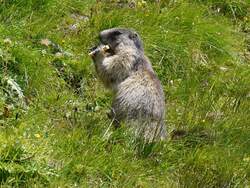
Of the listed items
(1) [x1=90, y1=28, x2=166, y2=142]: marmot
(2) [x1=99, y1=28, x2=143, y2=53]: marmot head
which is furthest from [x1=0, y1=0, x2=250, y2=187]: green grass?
(2) [x1=99, y1=28, x2=143, y2=53]: marmot head

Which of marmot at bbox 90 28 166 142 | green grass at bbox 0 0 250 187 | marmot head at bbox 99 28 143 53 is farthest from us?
marmot head at bbox 99 28 143 53

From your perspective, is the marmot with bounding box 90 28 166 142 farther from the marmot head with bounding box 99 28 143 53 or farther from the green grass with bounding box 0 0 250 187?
the green grass with bounding box 0 0 250 187

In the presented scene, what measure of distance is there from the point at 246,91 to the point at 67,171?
142 inches

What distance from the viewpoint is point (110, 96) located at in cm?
761

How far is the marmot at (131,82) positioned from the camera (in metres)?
6.68

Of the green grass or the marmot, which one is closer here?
the green grass

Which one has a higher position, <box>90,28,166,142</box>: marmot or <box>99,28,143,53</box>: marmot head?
<box>99,28,143,53</box>: marmot head

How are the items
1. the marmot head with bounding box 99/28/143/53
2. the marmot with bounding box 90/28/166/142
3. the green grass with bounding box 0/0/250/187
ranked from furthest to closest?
1. the marmot head with bounding box 99/28/143/53
2. the marmot with bounding box 90/28/166/142
3. the green grass with bounding box 0/0/250/187

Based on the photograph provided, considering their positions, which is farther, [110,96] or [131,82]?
[110,96]

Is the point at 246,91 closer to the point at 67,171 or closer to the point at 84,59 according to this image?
the point at 84,59

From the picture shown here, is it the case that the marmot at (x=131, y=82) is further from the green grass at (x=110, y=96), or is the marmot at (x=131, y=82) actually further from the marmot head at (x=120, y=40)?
the green grass at (x=110, y=96)

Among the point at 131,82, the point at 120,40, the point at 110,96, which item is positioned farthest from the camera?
the point at 110,96

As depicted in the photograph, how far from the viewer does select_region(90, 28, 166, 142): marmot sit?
668cm

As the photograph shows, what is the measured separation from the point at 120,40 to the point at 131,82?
618 millimetres
